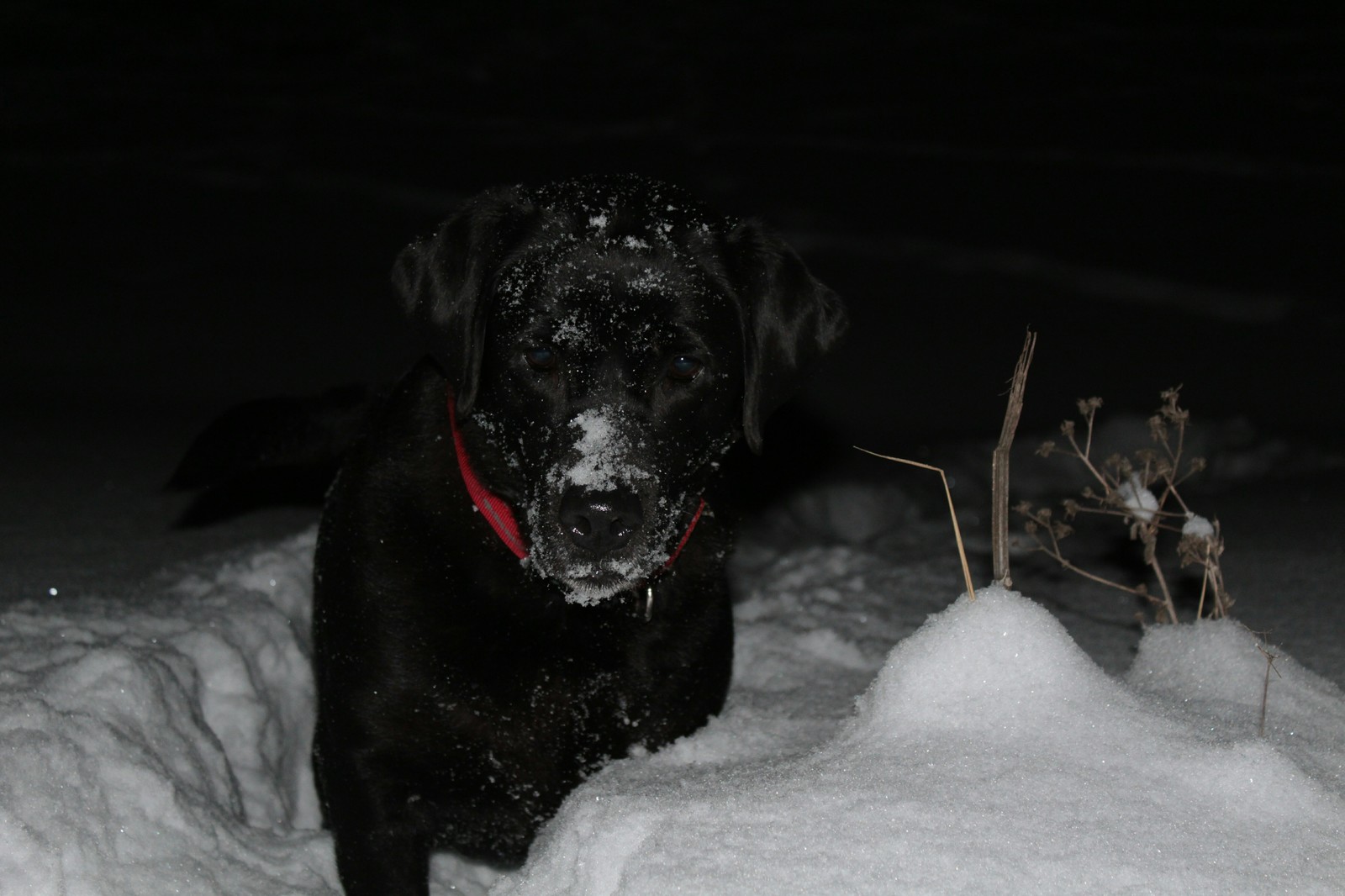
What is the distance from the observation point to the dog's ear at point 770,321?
8.49 ft

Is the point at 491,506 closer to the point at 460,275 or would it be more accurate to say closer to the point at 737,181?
the point at 460,275

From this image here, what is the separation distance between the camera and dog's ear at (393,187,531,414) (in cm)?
244

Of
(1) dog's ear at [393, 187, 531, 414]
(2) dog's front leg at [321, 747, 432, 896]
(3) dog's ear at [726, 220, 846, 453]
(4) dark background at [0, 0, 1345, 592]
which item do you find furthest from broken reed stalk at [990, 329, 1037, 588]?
(4) dark background at [0, 0, 1345, 592]

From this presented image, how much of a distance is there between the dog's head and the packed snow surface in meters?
0.50

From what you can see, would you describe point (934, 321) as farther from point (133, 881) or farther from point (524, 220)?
point (133, 881)

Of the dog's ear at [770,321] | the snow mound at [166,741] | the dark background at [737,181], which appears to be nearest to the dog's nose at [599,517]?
the dog's ear at [770,321]

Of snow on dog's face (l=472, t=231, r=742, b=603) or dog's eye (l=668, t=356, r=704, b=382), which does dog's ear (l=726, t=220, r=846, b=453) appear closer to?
snow on dog's face (l=472, t=231, r=742, b=603)

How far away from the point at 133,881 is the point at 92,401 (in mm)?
3476

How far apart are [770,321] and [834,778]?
109 centimetres

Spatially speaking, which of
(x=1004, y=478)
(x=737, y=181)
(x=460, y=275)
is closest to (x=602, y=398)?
(x=460, y=275)

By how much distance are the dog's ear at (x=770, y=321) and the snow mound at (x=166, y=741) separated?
4.43 feet

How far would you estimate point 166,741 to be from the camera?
100 inches

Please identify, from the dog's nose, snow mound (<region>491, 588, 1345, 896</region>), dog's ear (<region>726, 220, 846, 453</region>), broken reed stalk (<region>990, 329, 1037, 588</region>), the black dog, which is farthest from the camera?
dog's ear (<region>726, 220, 846, 453</region>)

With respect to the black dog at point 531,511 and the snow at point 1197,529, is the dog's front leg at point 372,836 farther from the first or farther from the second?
the snow at point 1197,529
